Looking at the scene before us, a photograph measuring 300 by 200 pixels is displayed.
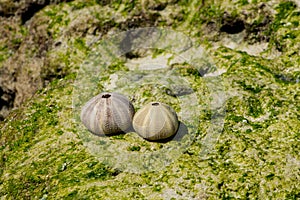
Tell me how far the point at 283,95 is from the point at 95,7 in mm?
4944

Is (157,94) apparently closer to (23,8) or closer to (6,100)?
(6,100)

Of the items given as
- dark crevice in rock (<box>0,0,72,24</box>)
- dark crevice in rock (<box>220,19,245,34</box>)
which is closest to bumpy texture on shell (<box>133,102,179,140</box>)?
dark crevice in rock (<box>220,19,245,34</box>)

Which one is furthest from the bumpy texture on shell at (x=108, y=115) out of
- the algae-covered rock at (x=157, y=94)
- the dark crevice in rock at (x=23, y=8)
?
the dark crevice in rock at (x=23, y=8)

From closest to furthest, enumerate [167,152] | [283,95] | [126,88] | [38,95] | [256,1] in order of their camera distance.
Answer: [167,152] < [283,95] < [126,88] < [38,95] < [256,1]

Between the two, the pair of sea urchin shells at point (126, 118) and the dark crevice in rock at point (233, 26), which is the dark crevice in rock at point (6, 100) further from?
the dark crevice in rock at point (233, 26)

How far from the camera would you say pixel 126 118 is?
21.2 ft

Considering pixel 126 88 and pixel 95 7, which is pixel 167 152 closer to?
pixel 126 88

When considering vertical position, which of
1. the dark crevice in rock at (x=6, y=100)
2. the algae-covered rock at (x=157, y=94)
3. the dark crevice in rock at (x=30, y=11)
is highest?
the dark crevice in rock at (x=30, y=11)

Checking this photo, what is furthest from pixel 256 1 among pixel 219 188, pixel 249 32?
pixel 219 188

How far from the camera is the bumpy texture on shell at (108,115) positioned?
639cm

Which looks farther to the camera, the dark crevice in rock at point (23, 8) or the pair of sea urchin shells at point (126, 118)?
the dark crevice in rock at point (23, 8)

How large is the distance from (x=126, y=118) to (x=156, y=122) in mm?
546

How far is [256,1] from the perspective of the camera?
352 inches

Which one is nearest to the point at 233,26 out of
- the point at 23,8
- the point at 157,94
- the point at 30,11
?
the point at 157,94
